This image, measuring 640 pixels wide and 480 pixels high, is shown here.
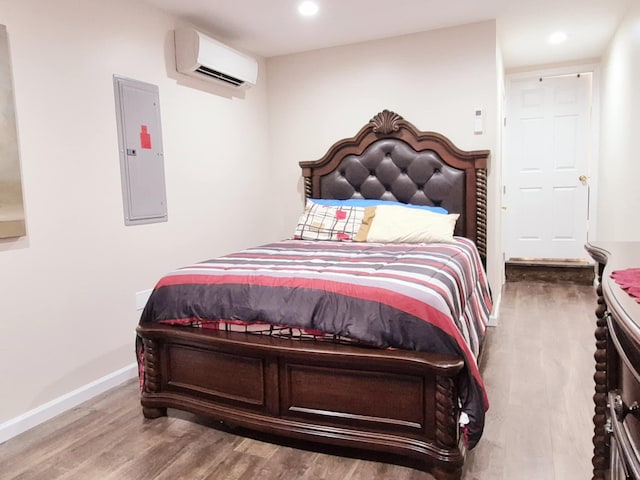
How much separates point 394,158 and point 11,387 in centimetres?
302

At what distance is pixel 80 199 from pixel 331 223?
1729mm

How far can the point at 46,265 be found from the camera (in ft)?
8.27

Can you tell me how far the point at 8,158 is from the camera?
7.52 feet

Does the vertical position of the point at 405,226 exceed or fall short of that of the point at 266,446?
it exceeds it

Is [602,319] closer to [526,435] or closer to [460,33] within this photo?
[526,435]

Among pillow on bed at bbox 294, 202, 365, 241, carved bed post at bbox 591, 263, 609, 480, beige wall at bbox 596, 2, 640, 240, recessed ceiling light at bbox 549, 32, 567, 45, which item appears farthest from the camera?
recessed ceiling light at bbox 549, 32, 567, 45

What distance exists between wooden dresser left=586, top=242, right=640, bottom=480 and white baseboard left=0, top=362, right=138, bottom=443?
98.0 inches

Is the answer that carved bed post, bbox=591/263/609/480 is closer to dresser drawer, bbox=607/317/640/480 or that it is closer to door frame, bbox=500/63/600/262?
dresser drawer, bbox=607/317/640/480

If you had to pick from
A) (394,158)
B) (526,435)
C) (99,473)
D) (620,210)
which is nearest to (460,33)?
(394,158)

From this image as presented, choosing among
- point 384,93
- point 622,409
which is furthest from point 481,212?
point 622,409

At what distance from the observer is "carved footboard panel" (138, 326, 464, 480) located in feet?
6.01

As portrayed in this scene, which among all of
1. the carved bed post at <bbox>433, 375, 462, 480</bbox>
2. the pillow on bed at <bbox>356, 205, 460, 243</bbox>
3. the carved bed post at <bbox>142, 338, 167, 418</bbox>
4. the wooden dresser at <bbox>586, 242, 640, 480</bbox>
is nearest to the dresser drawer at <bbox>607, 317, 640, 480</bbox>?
the wooden dresser at <bbox>586, 242, 640, 480</bbox>

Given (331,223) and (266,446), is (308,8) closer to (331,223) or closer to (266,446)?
(331,223)

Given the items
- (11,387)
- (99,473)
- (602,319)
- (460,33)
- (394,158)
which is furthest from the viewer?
(394,158)
